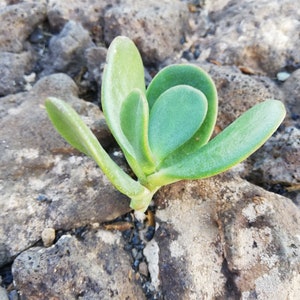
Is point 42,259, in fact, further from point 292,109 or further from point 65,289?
point 292,109

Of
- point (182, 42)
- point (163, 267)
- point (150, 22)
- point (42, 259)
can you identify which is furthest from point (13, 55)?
point (163, 267)

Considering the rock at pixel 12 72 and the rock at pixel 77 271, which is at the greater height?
the rock at pixel 12 72

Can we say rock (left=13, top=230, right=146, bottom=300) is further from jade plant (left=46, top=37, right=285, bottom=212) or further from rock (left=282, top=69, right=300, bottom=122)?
rock (left=282, top=69, right=300, bottom=122)

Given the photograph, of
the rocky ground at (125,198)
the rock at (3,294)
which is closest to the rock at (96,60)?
the rocky ground at (125,198)

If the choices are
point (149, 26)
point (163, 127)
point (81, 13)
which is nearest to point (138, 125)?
point (163, 127)

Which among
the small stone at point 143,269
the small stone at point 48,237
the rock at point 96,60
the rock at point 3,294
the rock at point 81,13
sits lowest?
the small stone at point 143,269

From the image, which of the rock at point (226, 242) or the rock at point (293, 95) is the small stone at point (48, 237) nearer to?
the rock at point (226, 242)
